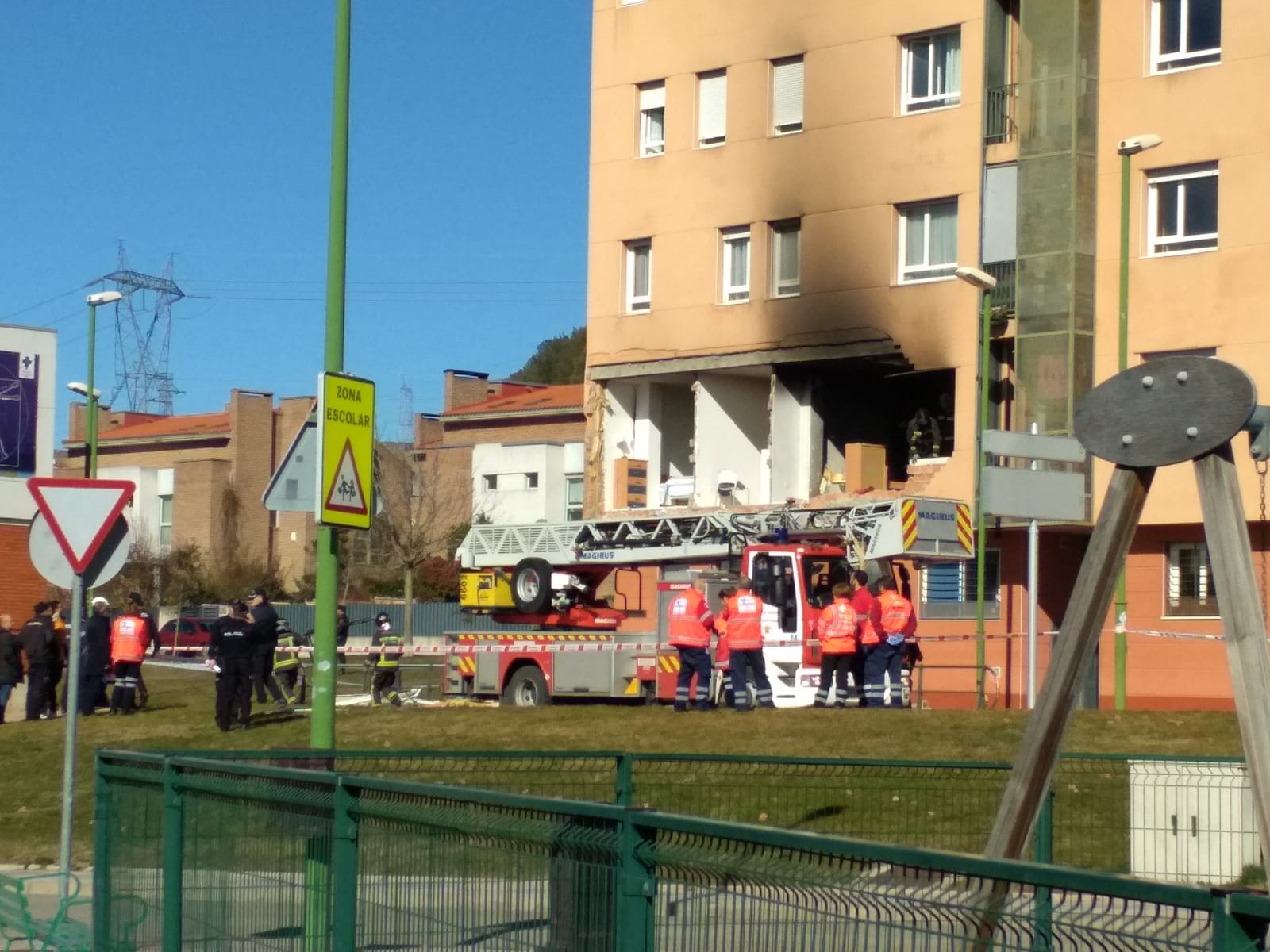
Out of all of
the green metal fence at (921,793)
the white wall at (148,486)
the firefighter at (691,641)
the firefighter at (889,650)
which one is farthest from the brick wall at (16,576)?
the green metal fence at (921,793)

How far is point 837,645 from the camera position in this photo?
2366 centimetres

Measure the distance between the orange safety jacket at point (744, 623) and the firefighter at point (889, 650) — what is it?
1530mm

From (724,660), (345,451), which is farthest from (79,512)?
(724,660)

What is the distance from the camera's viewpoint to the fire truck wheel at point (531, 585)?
99.9 ft

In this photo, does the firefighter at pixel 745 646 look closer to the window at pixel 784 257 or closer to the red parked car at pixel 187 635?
the window at pixel 784 257

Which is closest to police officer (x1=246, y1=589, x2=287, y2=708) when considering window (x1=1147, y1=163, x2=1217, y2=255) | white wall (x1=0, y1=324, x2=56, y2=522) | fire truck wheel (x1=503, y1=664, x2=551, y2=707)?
fire truck wheel (x1=503, y1=664, x2=551, y2=707)

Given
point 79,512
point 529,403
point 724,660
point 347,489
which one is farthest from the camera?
point 529,403

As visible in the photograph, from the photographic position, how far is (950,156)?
35438 millimetres

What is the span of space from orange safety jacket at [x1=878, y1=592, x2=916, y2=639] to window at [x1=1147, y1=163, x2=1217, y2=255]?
1296cm

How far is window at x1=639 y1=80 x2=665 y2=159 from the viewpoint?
131 feet

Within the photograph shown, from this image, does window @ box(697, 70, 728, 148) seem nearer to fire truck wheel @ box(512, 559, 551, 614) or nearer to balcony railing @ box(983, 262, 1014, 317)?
balcony railing @ box(983, 262, 1014, 317)

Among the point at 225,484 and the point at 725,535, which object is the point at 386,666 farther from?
the point at 225,484

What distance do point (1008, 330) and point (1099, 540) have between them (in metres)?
29.7

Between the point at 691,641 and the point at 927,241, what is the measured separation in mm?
14739
